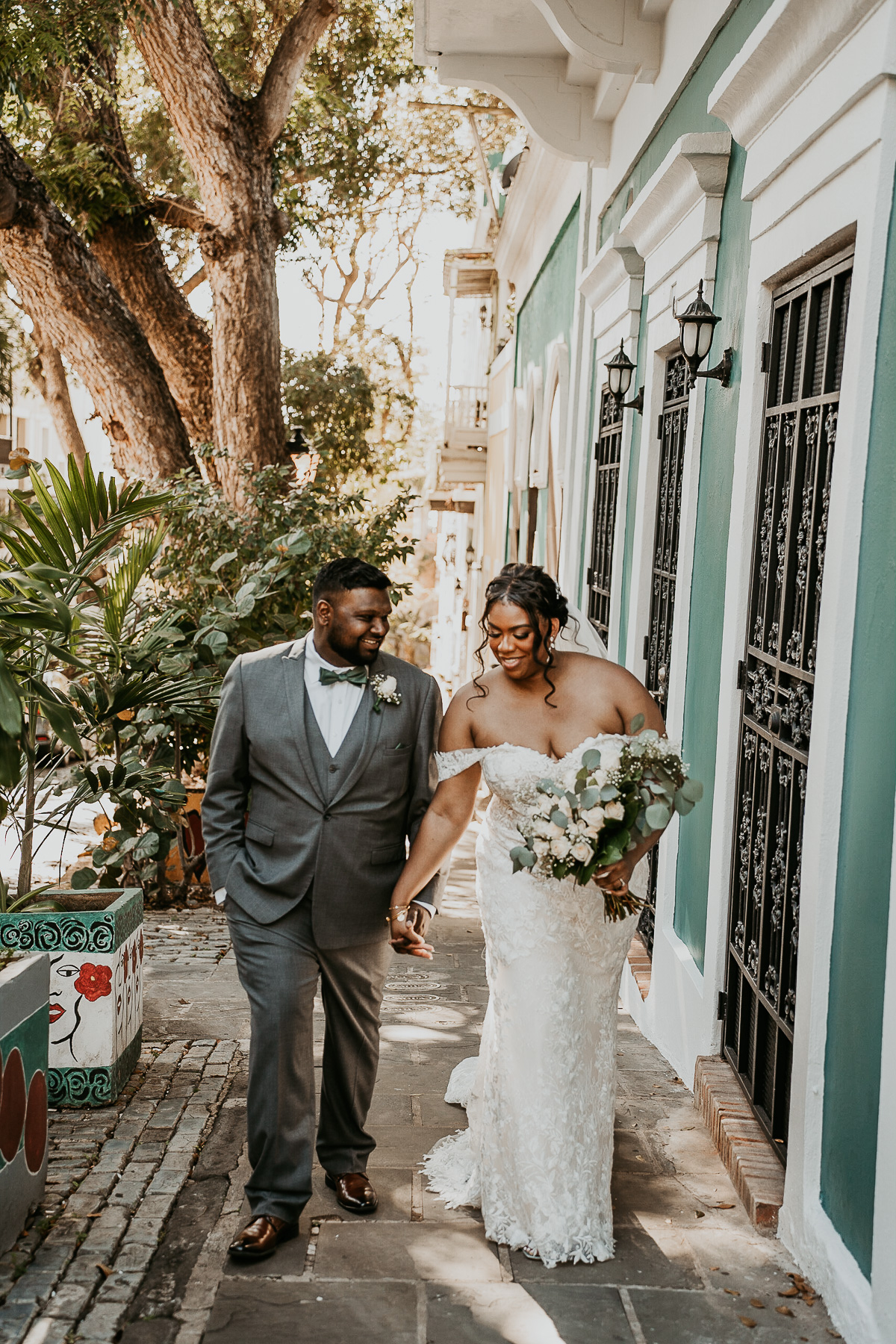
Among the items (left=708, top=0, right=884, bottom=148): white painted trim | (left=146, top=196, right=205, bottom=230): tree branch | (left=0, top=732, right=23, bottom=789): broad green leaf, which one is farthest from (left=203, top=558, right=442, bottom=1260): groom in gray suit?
(left=146, top=196, right=205, bottom=230): tree branch

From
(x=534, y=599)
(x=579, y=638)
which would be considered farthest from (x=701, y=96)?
(x=534, y=599)

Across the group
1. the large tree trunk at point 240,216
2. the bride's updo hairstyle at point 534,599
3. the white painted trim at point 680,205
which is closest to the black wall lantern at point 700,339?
the white painted trim at point 680,205

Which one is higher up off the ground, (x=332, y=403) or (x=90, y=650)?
(x=332, y=403)

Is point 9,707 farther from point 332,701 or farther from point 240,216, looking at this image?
point 240,216

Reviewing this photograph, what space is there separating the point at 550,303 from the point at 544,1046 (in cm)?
995

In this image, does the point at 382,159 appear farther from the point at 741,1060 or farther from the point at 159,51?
the point at 741,1060

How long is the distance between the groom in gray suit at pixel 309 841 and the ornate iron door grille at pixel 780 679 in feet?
3.74

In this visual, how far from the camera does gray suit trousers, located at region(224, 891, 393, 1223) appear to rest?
378 cm

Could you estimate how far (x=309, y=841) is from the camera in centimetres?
385

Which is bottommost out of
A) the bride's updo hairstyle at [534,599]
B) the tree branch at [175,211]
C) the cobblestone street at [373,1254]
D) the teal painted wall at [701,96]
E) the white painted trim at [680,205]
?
the cobblestone street at [373,1254]

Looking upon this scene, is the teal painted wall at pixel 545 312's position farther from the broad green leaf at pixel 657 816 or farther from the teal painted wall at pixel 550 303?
the broad green leaf at pixel 657 816

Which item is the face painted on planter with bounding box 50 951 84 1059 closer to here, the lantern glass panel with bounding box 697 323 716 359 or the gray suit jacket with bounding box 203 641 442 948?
the gray suit jacket with bounding box 203 641 442 948

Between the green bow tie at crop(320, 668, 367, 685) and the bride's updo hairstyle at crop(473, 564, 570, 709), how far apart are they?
364mm

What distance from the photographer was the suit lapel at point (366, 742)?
12.7 feet
